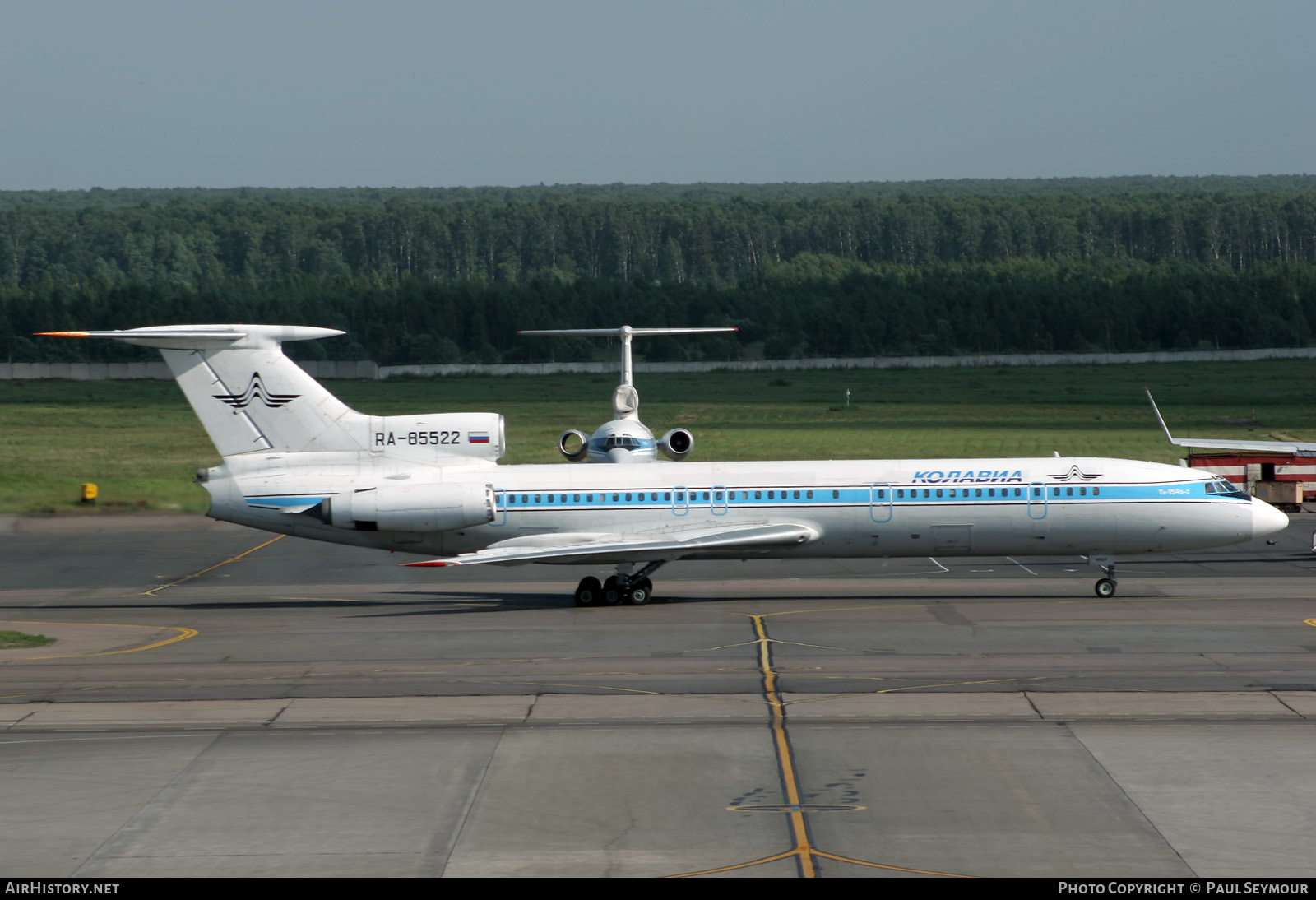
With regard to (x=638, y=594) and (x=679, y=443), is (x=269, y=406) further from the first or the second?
(x=679, y=443)

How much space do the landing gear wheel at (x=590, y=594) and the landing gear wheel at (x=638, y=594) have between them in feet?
2.33

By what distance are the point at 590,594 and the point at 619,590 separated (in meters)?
0.71

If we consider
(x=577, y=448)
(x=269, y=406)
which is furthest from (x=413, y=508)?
(x=577, y=448)

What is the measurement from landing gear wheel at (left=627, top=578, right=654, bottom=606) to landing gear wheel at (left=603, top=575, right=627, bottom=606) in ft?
0.56

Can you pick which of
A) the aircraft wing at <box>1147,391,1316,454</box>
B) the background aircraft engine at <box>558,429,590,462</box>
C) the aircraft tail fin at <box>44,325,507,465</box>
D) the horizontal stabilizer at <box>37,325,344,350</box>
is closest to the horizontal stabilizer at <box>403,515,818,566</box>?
the aircraft tail fin at <box>44,325,507,465</box>

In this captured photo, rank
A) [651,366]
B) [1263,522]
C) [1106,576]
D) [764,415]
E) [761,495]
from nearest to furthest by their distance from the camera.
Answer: [761,495] < [1263,522] < [1106,576] < [764,415] < [651,366]

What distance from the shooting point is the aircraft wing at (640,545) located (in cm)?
3281

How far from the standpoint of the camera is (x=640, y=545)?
33.2 m

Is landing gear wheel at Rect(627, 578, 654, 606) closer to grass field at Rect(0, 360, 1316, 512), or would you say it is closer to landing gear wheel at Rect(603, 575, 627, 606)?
landing gear wheel at Rect(603, 575, 627, 606)

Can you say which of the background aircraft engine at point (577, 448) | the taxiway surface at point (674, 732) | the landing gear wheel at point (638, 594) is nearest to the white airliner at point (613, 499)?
the landing gear wheel at point (638, 594)

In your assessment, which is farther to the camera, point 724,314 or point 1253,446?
point 724,314

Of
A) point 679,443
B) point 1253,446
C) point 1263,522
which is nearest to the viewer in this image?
point 1263,522

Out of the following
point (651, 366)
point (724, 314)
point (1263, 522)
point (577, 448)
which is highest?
point (724, 314)

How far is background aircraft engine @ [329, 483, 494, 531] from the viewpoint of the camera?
3272 centimetres
